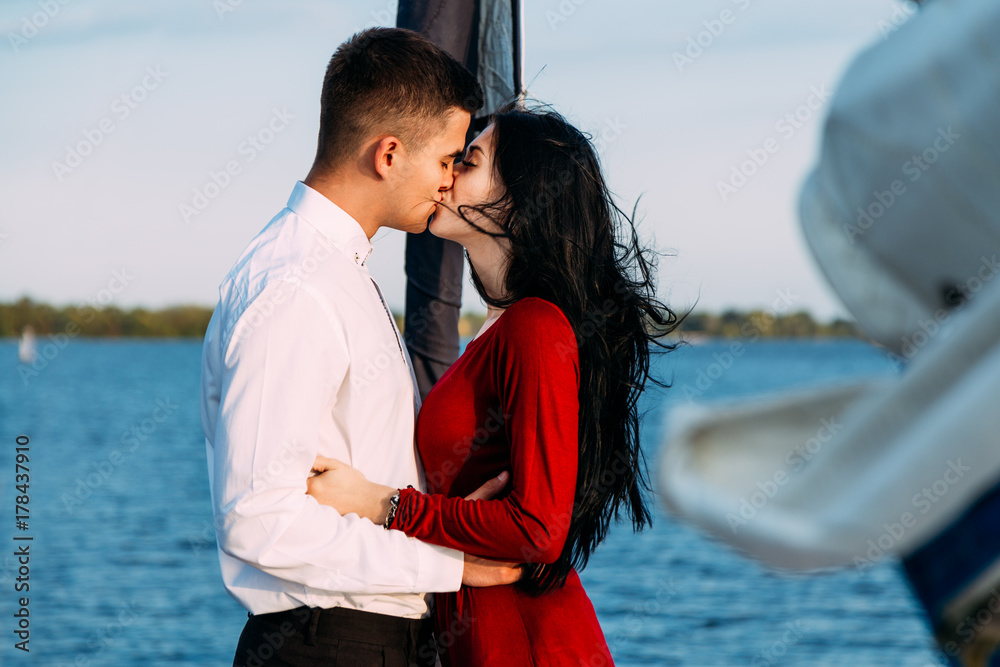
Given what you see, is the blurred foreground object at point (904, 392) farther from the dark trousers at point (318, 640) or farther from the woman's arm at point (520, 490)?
the dark trousers at point (318, 640)

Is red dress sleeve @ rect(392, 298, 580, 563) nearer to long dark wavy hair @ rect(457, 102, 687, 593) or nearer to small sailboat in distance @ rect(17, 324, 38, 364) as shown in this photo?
long dark wavy hair @ rect(457, 102, 687, 593)

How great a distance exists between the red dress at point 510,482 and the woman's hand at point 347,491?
0.04m

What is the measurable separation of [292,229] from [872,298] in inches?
48.2

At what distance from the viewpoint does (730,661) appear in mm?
14133

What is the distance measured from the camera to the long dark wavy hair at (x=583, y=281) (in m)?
1.98

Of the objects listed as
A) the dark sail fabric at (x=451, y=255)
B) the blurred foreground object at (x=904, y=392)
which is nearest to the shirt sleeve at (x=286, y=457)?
the blurred foreground object at (x=904, y=392)

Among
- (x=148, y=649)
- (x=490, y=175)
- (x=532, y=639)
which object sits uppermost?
(x=490, y=175)

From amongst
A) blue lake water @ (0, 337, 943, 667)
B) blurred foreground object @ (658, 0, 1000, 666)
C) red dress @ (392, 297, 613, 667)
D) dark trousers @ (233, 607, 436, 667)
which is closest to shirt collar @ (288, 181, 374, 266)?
red dress @ (392, 297, 613, 667)

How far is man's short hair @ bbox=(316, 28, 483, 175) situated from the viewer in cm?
198

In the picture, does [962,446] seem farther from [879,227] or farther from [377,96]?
[377,96]

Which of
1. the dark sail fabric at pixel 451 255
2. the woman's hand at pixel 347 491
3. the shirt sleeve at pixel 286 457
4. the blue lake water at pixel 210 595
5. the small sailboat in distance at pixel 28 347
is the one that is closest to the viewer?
the shirt sleeve at pixel 286 457

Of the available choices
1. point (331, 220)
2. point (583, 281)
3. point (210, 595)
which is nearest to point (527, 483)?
point (583, 281)

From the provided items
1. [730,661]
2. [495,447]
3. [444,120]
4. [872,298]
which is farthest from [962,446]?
[730,661]

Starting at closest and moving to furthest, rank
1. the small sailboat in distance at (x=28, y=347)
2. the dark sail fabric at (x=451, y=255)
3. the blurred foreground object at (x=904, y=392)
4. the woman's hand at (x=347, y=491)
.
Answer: the blurred foreground object at (x=904, y=392)
the woman's hand at (x=347, y=491)
the dark sail fabric at (x=451, y=255)
the small sailboat in distance at (x=28, y=347)
